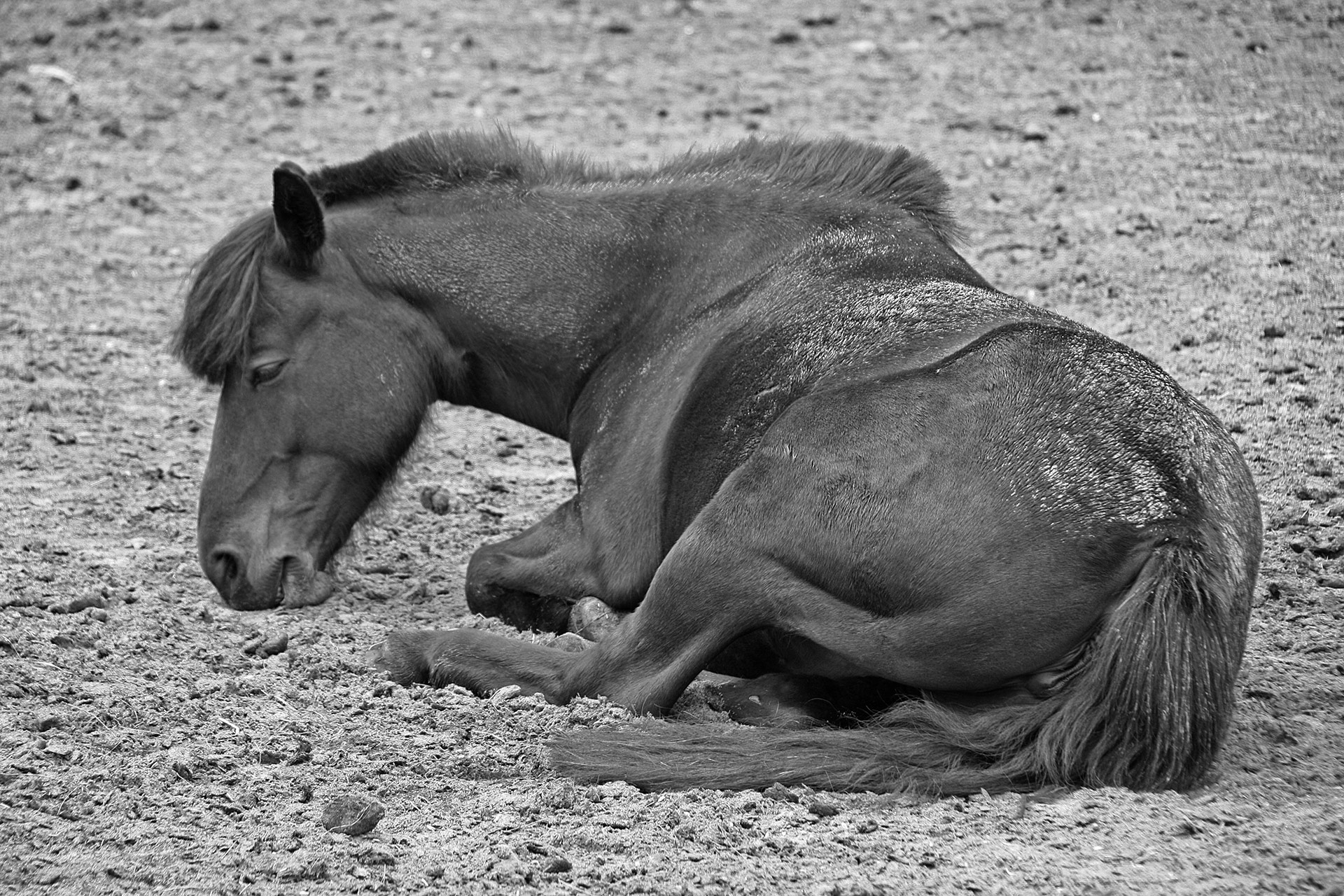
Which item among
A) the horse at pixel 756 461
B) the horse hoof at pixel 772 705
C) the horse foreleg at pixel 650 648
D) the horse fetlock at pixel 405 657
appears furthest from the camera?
the horse fetlock at pixel 405 657

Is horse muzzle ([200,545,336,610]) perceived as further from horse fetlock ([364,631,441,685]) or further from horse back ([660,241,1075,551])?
horse back ([660,241,1075,551])

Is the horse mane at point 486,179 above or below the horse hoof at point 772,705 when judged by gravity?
above

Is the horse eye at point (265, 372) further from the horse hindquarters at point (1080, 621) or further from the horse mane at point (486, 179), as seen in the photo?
the horse hindquarters at point (1080, 621)

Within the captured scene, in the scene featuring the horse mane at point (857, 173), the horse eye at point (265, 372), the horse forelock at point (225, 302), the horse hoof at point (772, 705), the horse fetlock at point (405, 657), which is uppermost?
the horse mane at point (857, 173)

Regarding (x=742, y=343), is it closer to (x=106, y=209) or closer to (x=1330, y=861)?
(x=1330, y=861)

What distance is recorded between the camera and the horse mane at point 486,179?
4.89 m

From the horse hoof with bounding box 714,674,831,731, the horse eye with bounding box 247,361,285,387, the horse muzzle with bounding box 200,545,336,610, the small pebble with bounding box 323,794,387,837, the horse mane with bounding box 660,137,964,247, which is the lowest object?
the horse muzzle with bounding box 200,545,336,610

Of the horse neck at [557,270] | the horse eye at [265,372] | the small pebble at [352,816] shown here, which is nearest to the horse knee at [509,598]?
the horse neck at [557,270]

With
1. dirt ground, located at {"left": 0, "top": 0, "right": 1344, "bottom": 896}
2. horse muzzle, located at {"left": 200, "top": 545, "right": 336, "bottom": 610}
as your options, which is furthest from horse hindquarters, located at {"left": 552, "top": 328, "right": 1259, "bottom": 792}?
horse muzzle, located at {"left": 200, "top": 545, "right": 336, "bottom": 610}

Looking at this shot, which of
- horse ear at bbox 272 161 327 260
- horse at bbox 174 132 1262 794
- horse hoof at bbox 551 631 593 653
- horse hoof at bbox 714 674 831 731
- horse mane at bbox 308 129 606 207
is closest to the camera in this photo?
horse at bbox 174 132 1262 794

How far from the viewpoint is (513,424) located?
7.02 metres

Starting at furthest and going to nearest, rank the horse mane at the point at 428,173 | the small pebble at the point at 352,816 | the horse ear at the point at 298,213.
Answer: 1. the horse mane at the point at 428,173
2. the horse ear at the point at 298,213
3. the small pebble at the point at 352,816

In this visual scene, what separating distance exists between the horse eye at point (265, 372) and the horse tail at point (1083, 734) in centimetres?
199

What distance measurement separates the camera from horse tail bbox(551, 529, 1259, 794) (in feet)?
10.8
